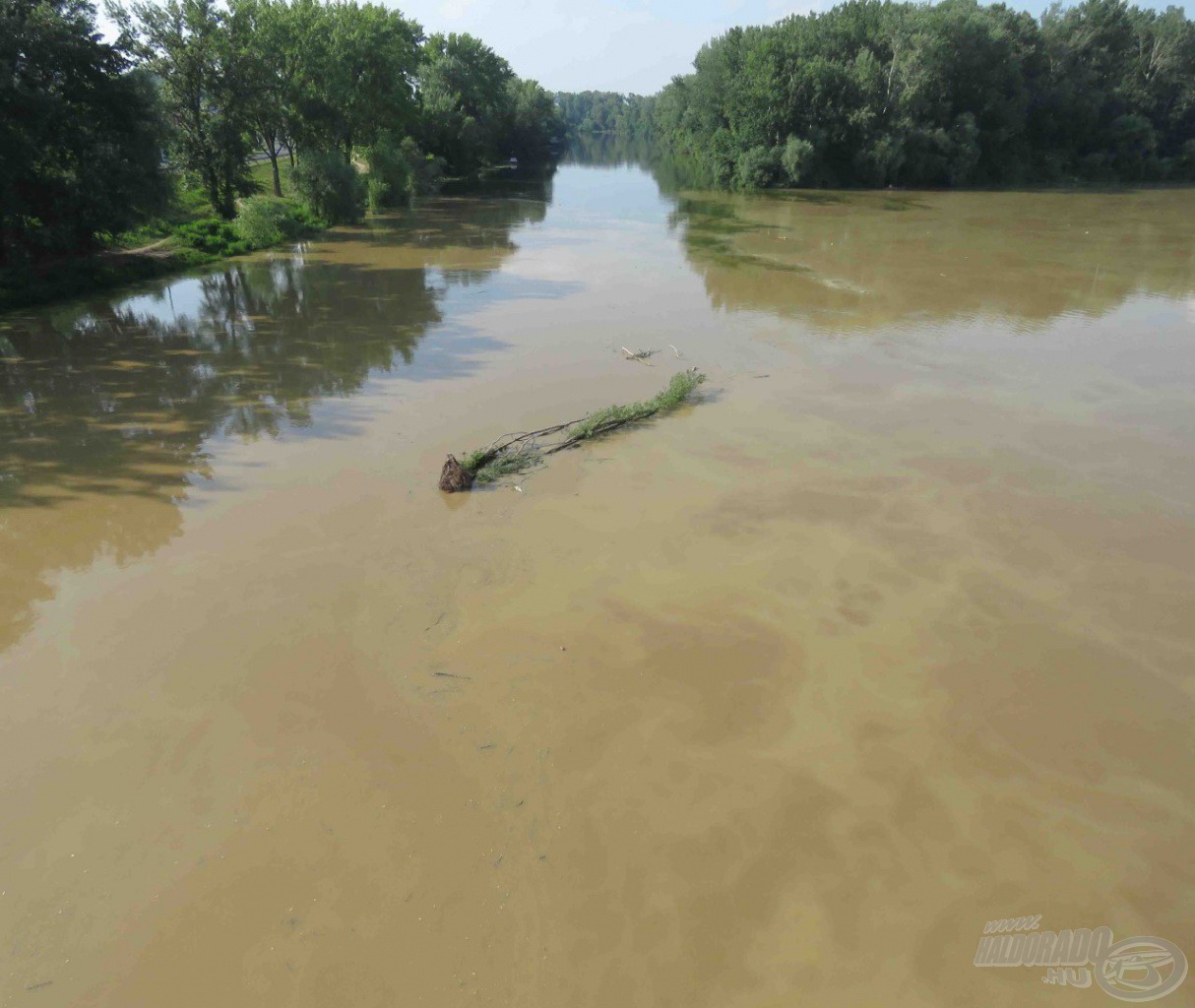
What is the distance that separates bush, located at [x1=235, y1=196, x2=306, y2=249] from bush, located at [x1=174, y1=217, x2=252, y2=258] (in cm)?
39

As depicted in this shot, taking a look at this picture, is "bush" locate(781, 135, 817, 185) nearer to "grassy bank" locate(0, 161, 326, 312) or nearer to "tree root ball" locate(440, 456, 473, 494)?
"grassy bank" locate(0, 161, 326, 312)

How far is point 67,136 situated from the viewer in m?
19.5

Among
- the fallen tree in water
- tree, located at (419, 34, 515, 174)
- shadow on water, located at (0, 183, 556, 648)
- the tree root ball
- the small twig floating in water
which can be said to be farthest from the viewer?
tree, located at (419, 34, 515, 174)

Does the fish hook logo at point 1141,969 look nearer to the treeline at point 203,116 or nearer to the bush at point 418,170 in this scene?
the treeline at point 203,116

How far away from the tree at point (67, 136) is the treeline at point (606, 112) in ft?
370

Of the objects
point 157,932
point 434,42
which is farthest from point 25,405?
point 434,42

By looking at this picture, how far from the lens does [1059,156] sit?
178 ft

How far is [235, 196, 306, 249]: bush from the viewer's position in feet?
90.4

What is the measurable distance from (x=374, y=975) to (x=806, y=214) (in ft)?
125

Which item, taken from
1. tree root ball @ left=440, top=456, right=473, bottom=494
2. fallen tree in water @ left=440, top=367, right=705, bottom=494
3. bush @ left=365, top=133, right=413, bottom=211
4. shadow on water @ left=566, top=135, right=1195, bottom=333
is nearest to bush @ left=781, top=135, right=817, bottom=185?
shadow on water @ left=566, top=135, right=1195, bottom=333

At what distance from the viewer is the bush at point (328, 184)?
31266mm

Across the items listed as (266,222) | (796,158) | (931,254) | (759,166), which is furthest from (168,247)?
(796,158)

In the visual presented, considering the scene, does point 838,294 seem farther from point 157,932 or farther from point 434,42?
point 434,42

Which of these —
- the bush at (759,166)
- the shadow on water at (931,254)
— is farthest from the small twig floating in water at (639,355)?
the bush at (759,166)
